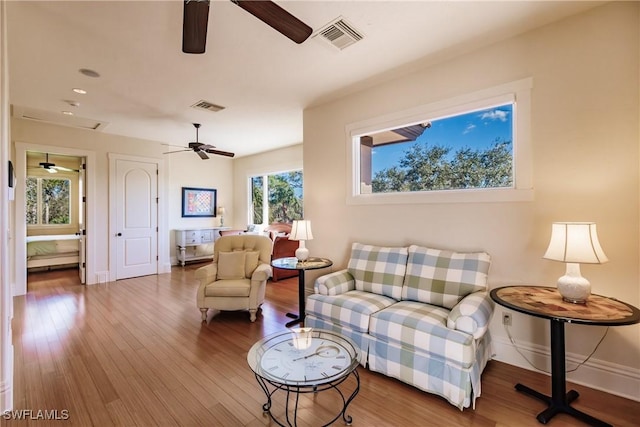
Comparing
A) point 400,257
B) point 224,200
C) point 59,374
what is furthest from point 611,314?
point 224,200

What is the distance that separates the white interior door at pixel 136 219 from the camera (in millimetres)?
5305

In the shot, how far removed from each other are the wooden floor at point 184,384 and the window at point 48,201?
5.10m

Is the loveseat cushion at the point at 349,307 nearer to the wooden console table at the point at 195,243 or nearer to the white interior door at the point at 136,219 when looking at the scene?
the white interior door at the point at 136,219

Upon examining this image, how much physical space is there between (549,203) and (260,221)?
601cm

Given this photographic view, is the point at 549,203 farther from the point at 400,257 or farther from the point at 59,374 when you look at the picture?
the point at 59,374

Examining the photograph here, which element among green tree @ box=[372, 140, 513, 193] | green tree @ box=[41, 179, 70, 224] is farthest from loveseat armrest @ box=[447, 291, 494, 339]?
green tree @ box=[41, 179, 70, 224]

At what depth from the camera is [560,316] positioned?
1607mm

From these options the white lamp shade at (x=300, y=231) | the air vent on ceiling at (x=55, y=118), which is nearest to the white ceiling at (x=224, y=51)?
the air vent on ceiling at (x=55, y=118)

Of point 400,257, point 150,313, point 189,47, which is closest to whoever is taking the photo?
point 189,47

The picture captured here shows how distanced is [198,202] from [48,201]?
150 inches

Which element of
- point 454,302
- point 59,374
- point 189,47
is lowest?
point 59,374

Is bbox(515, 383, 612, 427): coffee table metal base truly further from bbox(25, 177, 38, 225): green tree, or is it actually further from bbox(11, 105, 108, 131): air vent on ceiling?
bbox(25, 177, 38, 225): green tree

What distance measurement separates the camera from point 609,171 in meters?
2.04

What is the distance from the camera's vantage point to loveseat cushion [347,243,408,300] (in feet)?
8.71
